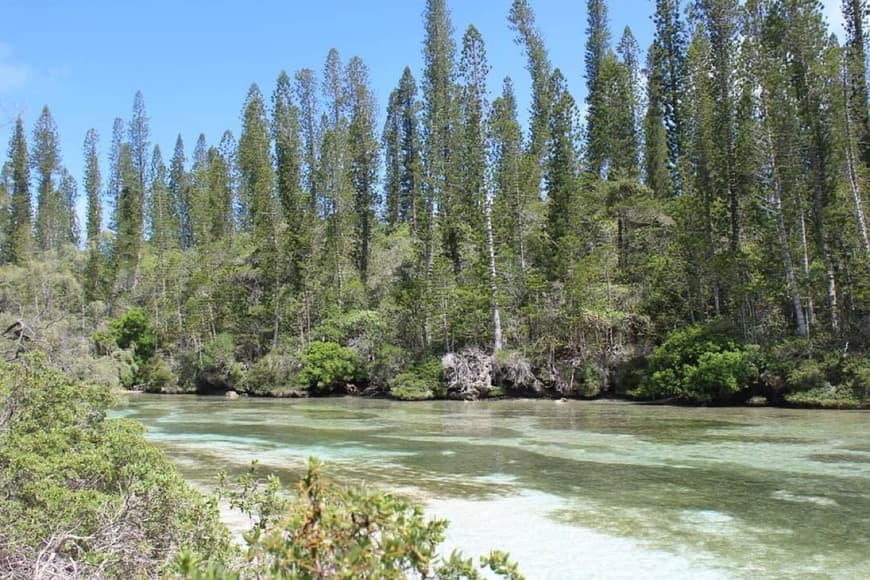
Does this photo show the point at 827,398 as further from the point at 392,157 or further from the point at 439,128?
the point at 392,157

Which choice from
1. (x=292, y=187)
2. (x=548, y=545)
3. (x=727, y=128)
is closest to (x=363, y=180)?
Answer: (x=292, y=187)

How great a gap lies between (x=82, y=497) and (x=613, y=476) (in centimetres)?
751

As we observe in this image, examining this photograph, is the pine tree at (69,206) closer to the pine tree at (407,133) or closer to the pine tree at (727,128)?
the pine tree at (407,133)

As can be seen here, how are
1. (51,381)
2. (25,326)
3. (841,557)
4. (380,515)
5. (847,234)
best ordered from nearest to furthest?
1. (380,515)
2. (841,557)
3. (51,381)
4. (25,326)
5. (847,234)

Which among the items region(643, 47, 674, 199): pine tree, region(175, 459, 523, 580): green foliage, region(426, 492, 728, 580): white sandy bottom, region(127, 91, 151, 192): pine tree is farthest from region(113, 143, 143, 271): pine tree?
region(175, 459, 523, 580): green foliage

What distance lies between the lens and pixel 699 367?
21.8m

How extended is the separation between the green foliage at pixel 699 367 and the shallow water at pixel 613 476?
161cm

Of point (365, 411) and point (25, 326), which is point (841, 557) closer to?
point (25, 326)

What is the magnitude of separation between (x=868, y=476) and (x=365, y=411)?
16236 millimetres

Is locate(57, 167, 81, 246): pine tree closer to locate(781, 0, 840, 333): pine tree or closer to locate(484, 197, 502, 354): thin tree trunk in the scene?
locate(484, 197, 502, 354): thin tree trunk

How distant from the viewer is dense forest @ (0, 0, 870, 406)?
22.8m

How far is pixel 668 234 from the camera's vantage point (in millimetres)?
29719

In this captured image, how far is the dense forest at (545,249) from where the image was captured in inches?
896

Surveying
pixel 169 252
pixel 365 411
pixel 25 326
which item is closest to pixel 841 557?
pixel 25 326
